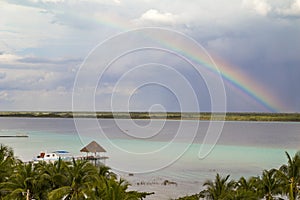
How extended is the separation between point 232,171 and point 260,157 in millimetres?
22355

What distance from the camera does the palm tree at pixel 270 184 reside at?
A: 102 feet

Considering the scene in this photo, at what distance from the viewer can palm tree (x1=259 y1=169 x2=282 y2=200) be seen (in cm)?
3108

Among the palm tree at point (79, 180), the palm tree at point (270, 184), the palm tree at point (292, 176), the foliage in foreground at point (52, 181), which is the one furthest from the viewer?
the palm tree at point (270, 184)

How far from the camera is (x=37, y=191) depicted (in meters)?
27.2

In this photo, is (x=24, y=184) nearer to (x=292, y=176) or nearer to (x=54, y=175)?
(x=54, y=175)

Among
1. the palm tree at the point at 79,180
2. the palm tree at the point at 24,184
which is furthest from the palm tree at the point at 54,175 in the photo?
the palm tree at the point at 24,184

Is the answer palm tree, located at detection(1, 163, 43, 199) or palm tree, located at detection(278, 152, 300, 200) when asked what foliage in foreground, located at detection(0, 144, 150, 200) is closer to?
palm tree, located at detection(1, 163, 43, 199)

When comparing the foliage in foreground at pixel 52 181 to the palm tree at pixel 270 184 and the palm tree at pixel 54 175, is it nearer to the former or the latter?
the palm tree at pixel 54 175

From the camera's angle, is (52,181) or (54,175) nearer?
(54,175)

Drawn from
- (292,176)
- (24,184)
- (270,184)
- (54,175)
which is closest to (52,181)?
(54,175)

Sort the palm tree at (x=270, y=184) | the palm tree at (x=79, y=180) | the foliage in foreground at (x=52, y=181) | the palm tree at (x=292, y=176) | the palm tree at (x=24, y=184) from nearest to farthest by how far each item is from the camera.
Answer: the palm tree at (x=79, y=180) < the foliage in foreground at (x=52, y=181) < the palm tree at (x=24, y=184) < the palm tree at (x=292, y=176) < the palm tree at (x=270, y=184)

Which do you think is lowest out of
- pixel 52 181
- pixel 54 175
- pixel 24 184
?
pixel 24 184

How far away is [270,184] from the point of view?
31.1 meters

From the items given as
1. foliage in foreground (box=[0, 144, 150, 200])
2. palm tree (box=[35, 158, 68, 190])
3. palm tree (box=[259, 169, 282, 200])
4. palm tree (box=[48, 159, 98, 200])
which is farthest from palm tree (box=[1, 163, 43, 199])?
palm tree (box=[259, 169, 282, 200])
